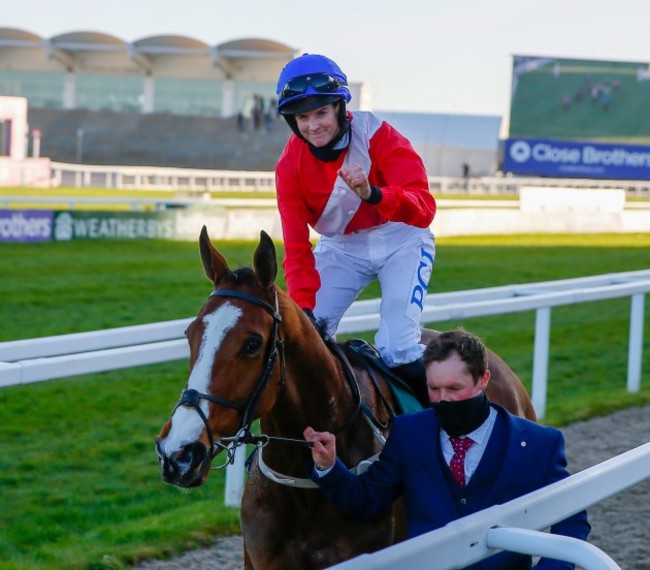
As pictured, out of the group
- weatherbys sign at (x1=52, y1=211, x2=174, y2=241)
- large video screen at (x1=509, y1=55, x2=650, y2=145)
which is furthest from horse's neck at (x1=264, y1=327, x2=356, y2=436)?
large video screen at (x1=509, y1=55, x2=650, y2=145)

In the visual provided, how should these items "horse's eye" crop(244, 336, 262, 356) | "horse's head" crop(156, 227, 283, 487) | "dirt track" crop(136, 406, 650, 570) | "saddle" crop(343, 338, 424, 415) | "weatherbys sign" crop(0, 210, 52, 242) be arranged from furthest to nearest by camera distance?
1. "weatherbys sign" crop(0, 210, 52, 242)
2. "dirt track" crop(136, 406, 650, 570)
3. "saddle" crop(343, 338, 424, 415)
4. "horse's eye" crop(244, 336, 262, 356)
5. "horse's head" crop(156, 227, 283, 487)

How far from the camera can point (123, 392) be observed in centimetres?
787

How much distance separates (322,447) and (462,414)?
363mm

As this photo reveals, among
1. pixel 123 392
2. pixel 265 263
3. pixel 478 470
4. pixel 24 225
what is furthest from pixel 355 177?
pixel 24 225

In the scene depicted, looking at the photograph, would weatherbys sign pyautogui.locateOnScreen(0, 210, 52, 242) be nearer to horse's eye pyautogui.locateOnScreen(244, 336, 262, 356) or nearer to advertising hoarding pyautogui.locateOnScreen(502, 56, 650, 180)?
horse's eye pyautogui.locateOnScreen(244, 336, 262, 356)

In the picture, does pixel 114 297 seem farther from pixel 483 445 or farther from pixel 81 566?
pixel 483 445

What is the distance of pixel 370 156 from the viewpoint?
11.5 ft

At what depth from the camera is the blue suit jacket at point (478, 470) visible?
8.98 ft

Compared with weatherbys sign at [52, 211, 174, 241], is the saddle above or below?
above

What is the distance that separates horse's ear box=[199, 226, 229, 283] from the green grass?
23 centimetres

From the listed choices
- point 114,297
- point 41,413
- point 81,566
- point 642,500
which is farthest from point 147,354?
point 114,297

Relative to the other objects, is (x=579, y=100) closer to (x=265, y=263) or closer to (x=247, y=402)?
(x=265, y=263)

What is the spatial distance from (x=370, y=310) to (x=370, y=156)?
8.86 feet

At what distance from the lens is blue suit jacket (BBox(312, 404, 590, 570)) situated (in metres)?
2.74
